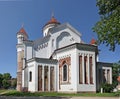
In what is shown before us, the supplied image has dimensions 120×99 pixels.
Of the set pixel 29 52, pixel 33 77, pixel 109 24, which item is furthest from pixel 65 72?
pixel 109 24

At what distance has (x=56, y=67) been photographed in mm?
44469

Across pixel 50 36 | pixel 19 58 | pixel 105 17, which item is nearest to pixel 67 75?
pixel 50 36

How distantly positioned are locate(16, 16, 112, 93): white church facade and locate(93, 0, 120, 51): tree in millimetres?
17565

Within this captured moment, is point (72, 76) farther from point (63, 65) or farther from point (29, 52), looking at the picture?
point (29, 52)

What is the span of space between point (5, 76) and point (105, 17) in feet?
317

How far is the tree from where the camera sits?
1988 cm

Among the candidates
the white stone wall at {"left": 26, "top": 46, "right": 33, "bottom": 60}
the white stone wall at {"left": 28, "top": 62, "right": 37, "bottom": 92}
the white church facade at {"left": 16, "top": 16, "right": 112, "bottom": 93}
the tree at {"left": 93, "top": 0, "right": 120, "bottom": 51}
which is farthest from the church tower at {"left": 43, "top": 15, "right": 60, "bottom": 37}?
the tree at {"left": 93, "top": 0, "right": 120, "bottom": 51}

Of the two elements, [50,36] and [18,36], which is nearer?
[50,36]

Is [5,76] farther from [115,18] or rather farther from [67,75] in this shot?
[115,18]

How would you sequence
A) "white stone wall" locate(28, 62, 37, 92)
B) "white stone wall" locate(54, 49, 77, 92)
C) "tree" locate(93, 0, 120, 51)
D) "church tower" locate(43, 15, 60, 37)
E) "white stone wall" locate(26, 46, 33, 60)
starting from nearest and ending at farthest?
1. "tree" locate(93, 0, 120, 51)
2. "white stone wall" locate(54, 49, 77, 92)
3. "white stone wall" locate(28, 62, 37, 92)
4. "white stone wall" locate(26, 46, 33, 60)
5. "church tower" locate(43, 15, 60, 37)

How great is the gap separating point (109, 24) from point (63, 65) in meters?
23.6

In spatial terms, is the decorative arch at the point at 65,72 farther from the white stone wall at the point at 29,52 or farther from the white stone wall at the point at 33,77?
the white stone wall at the point at 29,52

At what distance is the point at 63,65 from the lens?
43094 mm

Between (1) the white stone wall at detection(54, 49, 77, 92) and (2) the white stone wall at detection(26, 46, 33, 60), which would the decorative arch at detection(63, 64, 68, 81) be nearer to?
(1) the white stone wall at detection(54, 49, 77, 92)
